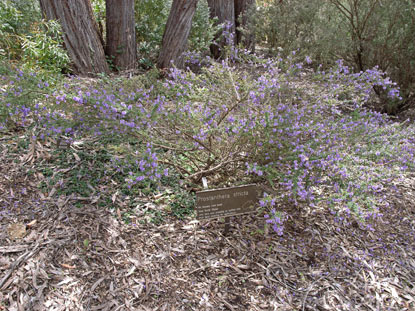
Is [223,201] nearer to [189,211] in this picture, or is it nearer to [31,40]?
[189,211]

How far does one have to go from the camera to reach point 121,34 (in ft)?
16.3

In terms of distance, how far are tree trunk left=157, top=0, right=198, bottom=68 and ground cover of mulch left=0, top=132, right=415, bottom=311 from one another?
3055mm

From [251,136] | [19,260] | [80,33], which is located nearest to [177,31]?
[80,33]

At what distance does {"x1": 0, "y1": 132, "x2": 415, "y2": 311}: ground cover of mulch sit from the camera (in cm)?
219

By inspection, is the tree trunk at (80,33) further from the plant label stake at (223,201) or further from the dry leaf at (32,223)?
the plant label stake at (223,201)

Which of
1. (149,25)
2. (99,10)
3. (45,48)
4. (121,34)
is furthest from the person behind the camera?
(149,25)

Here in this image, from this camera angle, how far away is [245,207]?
2.65m

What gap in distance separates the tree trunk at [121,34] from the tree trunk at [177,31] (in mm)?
547

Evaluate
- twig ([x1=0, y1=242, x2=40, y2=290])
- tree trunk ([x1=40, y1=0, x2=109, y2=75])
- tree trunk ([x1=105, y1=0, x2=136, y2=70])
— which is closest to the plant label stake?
twig ([x1=0, y1=242, x2=40, y2=290])

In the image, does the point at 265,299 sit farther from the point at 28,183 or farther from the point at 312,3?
the point at 312,3

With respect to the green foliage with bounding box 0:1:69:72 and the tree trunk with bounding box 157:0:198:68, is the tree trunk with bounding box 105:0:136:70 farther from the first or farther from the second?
the green foliage with bounding box 0:1:69:72

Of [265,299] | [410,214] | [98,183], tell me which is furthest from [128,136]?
[410,214]

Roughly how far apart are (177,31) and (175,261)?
3981mm

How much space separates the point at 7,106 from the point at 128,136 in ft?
3.70
